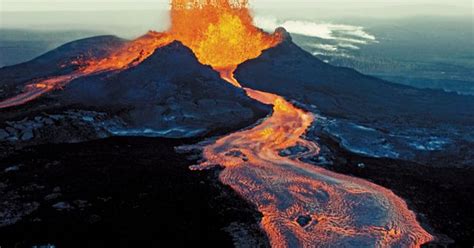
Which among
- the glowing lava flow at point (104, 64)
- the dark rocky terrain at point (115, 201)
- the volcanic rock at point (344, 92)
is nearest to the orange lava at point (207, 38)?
the glowing lava flow at point (104, 64)

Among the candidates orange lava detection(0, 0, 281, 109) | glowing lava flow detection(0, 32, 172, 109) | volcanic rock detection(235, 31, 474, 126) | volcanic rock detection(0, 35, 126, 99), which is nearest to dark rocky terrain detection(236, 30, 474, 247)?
volcanic rock detection(235, 31, 474, 126)

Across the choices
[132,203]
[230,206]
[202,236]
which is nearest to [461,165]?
[230,206]

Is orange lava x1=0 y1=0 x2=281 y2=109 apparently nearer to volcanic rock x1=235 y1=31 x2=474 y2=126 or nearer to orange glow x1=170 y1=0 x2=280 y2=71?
orange glow x1=170 y1=0 x2=280 y2=71

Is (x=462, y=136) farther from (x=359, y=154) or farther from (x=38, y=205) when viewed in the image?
(x=38, y=205)

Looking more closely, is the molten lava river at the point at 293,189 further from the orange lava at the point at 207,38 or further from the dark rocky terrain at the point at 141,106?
the dark rocky terrain at the point at 141,106

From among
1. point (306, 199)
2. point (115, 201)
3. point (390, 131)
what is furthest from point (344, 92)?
point (115, 201)

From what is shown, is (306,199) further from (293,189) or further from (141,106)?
(141,106)

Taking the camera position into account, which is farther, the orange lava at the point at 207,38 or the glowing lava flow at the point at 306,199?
the orange lava at the point at 207,38
